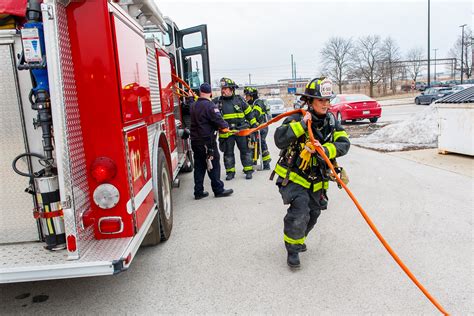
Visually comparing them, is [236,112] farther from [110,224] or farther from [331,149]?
[110,224]

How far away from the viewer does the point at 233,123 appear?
7867mm

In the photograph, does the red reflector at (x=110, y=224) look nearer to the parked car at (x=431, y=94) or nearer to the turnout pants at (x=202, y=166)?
the turnout pants at (x=202, y=166)

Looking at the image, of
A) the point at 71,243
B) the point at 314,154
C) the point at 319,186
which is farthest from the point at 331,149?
the point at 71,243

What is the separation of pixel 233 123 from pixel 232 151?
57cm

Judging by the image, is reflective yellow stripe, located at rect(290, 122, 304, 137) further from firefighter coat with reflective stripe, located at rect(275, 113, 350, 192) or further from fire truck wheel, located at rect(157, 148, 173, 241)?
fire truck wheel, located at rect(157, 148, 173, 241)

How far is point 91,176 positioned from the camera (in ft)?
9.77

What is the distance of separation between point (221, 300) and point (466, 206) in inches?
157

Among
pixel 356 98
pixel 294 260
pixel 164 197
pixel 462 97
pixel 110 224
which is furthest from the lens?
pixel 356 98

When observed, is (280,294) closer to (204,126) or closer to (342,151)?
(342,151)

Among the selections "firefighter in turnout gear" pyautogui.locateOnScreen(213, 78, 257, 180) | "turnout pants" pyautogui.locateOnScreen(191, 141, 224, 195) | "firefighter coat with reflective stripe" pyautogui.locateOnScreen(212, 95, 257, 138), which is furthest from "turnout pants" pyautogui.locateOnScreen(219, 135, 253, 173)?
"turnout pants" pyautogui.locateOnScreen(191, 141, 224, 195)

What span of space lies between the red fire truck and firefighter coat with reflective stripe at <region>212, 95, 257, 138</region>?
4510mm

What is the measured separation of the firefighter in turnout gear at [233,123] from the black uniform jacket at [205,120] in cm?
135

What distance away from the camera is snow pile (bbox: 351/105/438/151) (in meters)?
10.6

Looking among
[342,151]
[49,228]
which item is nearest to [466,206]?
[342,151]
